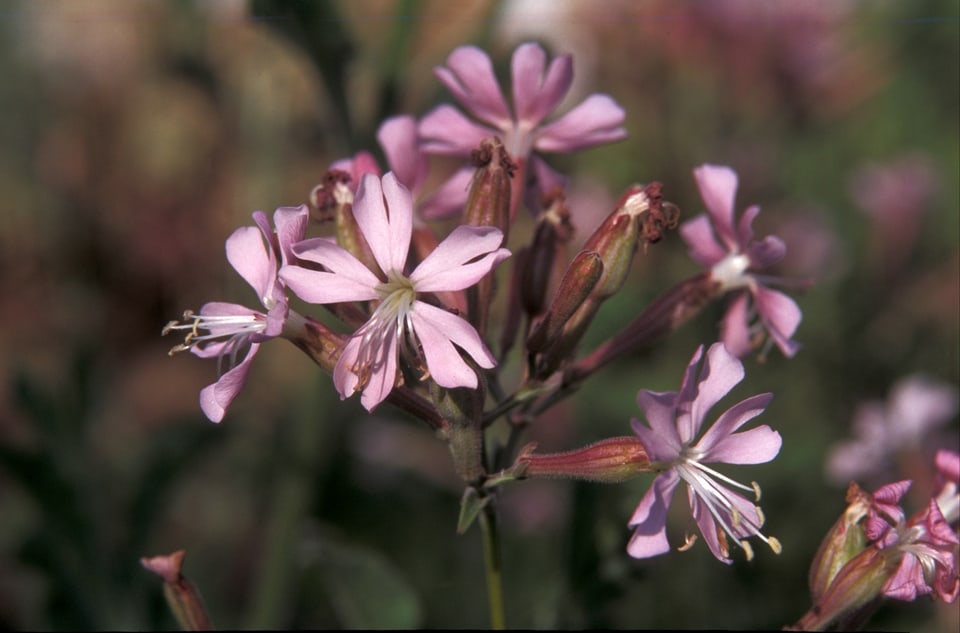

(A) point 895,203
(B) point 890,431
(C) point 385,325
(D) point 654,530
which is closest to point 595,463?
(D) point 654,530

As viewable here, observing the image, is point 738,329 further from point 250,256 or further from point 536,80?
point 250,256

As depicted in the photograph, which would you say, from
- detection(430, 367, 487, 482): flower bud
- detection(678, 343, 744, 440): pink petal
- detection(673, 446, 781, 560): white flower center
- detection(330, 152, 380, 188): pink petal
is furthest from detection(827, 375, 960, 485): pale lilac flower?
detection(330, 152, 380, 188): pink petal

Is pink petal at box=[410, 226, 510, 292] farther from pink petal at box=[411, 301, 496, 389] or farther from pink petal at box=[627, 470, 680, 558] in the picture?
pink petal at box=[627, 470, 680, 558]

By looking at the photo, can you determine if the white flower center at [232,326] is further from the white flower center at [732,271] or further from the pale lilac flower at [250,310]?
the white flower center at [732,271]

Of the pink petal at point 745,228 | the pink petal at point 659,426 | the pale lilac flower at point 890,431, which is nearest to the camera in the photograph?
the pink petal at point 659,426

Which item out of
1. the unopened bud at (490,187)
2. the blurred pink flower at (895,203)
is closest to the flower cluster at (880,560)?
the unopened bud at (490,187)
